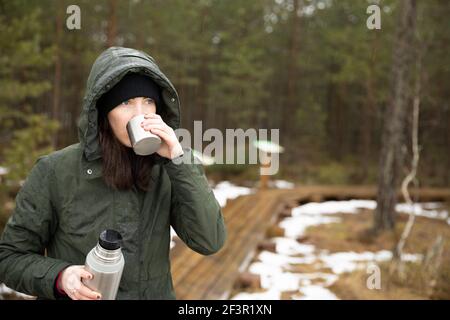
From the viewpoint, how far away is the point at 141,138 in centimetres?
158

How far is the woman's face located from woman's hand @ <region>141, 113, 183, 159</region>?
0.35ft

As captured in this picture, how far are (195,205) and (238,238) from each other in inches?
247

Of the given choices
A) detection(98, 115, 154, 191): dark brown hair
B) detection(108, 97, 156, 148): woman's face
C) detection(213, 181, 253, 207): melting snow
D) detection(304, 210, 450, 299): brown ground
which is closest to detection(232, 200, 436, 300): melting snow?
detection(304, 210, 450, 299): brown ground

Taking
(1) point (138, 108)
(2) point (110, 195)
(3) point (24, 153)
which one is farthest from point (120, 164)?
(3) point (24, 153)

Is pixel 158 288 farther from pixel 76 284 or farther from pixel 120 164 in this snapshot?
pixel 120 164

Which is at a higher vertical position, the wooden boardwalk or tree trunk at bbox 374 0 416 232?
tree trunk at bbox 374 0 416 232

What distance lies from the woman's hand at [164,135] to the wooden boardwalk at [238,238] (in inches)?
141

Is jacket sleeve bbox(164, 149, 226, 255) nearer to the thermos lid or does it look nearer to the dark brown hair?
the dark brown hair

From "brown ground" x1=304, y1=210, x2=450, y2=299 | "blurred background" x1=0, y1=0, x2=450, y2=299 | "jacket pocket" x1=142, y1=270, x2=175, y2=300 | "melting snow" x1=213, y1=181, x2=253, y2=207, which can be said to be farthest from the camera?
"melting snow" x1=213, y1=181, x2=253, y2=207

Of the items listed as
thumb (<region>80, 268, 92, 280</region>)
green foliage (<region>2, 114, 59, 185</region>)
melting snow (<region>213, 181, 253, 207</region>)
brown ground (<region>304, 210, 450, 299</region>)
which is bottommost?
melting snow (<region>213, 181, 253, 207</region>)

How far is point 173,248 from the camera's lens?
6.44 m

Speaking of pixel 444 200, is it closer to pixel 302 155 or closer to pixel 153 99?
pixel 302 155

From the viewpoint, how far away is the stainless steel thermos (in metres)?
1.42

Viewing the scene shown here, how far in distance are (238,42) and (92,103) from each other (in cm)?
1823
